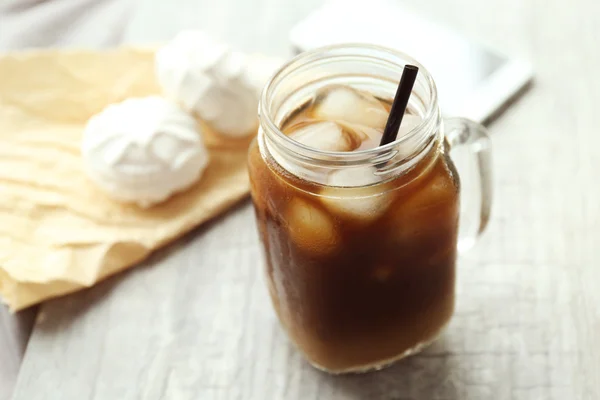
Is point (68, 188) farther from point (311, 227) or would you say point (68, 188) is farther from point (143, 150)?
point (311, 227)

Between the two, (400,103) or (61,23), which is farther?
(61,23)

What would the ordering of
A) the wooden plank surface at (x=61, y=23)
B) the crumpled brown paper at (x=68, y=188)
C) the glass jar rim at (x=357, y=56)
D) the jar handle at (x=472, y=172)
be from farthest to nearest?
the wooden plank surface at (x=61, y=23) → the crumpled brown paper at (x=68, y=188) → the jar handle at (x=472, y=172) → the glass jar rim at (x=357, y=56)

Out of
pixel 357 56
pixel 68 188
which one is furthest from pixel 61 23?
pixel 357 56

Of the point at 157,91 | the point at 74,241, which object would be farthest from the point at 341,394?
the point at 157,91

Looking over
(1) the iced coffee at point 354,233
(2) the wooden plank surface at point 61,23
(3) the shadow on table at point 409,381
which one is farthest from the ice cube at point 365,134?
(2) the wooden plank surface at point 61,23

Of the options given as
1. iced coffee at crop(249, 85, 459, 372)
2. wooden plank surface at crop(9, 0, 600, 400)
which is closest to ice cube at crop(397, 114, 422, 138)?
iced coffee at crop(249, 85, 459, 372)

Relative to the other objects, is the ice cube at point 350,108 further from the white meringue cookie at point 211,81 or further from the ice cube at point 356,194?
the white meringue cookie at point 211,81

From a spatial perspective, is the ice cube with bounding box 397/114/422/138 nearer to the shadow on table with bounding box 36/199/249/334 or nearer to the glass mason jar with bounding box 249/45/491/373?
the glass mason jar with bounding box 249/45/491/373
